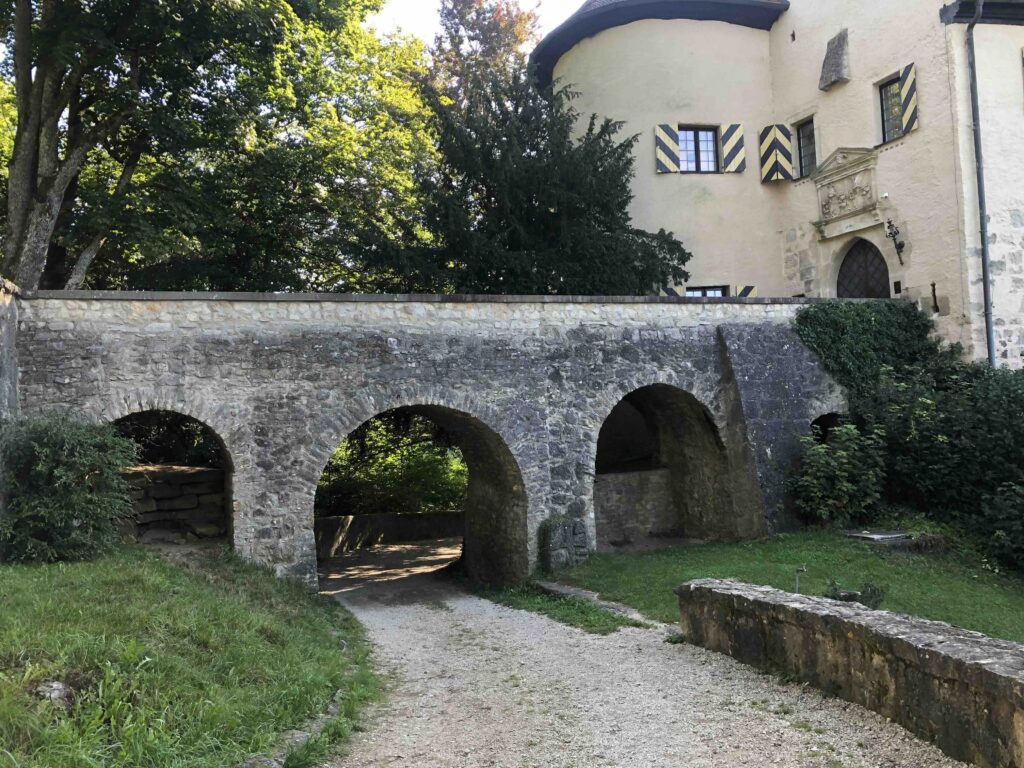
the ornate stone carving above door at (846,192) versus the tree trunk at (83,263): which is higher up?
the ornate stone carving above door at (846,192)

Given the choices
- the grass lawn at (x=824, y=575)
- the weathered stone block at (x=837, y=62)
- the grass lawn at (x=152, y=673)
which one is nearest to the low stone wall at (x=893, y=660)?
the grass lawn at (x=824, y=575)

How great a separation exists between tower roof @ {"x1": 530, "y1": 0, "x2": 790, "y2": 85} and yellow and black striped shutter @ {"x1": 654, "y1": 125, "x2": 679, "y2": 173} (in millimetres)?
2624

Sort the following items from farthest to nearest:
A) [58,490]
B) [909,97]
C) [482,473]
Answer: [909,97] → [482,473] → [58,490]

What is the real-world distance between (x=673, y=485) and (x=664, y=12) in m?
10.8

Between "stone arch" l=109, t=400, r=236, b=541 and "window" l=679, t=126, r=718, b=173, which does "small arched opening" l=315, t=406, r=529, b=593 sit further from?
"window" l=679, t=126, r=718, b=173

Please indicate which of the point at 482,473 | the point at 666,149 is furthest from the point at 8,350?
the point at 666,149

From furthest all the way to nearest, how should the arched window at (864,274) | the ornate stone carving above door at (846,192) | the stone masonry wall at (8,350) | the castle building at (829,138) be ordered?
1. the arched window at (864,274)
2. the ornate stone carving above door at (846,192)
3. the castle building at (829,138)
4. the stone masonry wall at (8,350)

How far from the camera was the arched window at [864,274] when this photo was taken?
16094mm

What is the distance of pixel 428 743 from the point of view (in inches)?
188

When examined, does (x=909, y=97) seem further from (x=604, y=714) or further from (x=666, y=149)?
(x=604, y=714)

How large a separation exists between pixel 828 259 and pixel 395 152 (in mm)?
9514

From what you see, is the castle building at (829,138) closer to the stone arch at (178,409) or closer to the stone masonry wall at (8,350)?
the stone arch at (178,409)

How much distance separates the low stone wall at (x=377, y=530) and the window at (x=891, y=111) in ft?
38.8

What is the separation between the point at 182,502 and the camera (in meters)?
11.7
